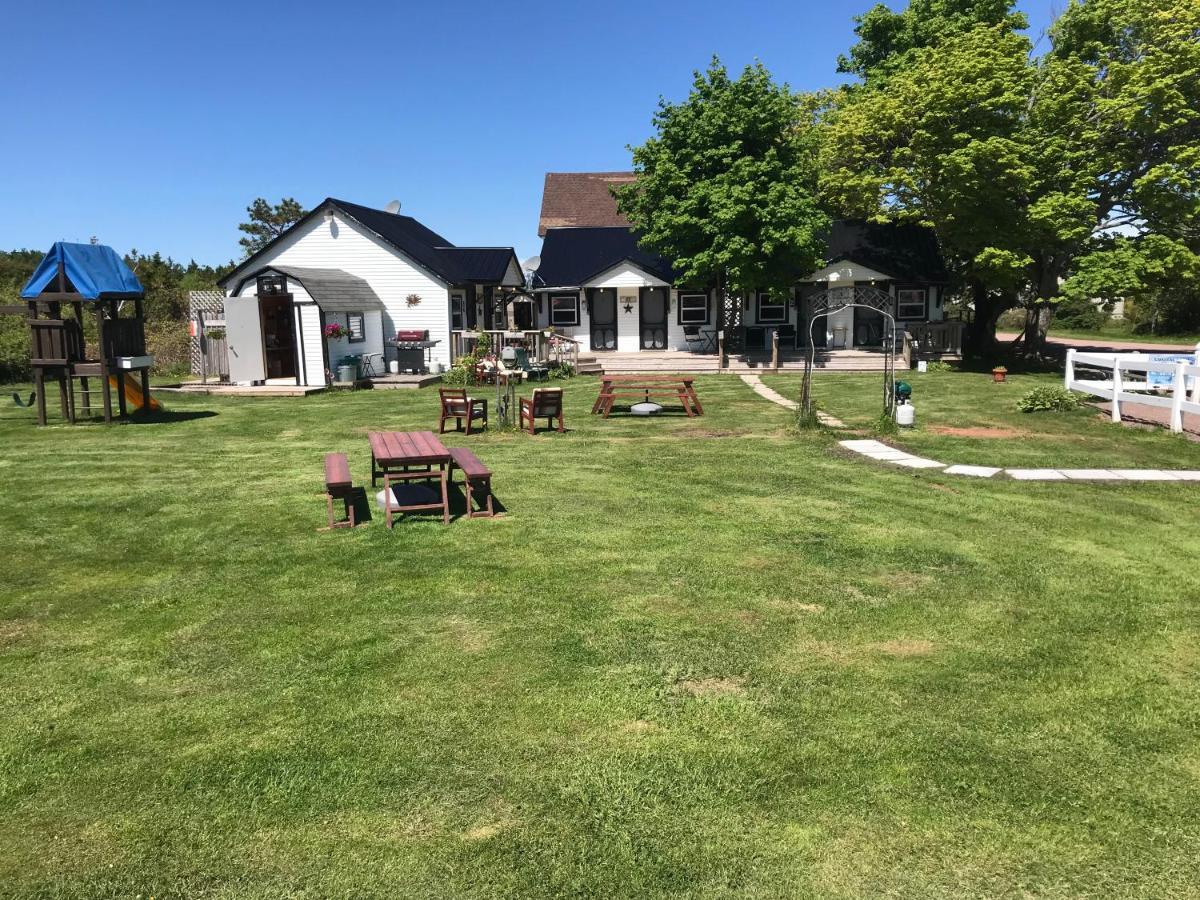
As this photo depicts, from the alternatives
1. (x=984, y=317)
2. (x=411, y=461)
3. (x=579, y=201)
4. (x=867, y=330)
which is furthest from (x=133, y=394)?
(x=579, y=201)

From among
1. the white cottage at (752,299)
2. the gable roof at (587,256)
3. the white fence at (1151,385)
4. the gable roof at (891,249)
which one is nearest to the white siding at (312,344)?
the white cottage at (752,299)

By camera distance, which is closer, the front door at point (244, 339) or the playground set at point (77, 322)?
Answer: the playground set at point (77, 322)

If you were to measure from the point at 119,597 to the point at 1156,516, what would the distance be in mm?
10125

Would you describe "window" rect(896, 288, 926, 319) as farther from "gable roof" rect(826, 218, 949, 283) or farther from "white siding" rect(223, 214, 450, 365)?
"white siding" rect(223, 214, 450, 365)

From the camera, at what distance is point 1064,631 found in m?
5.92

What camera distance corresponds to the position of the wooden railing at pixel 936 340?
28.4m

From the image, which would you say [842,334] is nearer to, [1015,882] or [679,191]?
[679,191]

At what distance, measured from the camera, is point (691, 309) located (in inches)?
1261

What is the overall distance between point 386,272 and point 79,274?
1211 centimetres

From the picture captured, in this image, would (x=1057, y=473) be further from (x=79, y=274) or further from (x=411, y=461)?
(x=79, y=274)

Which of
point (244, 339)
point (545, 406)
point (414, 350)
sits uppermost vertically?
point (244, 339)

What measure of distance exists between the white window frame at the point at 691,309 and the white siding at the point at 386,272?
359 inches

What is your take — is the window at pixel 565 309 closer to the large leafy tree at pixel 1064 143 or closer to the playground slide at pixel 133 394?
the large leafy tree at pixel 1064 143

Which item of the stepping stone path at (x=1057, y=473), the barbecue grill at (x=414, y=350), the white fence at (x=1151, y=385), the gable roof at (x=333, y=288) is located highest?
the gable roof at (x=333, y=288)
